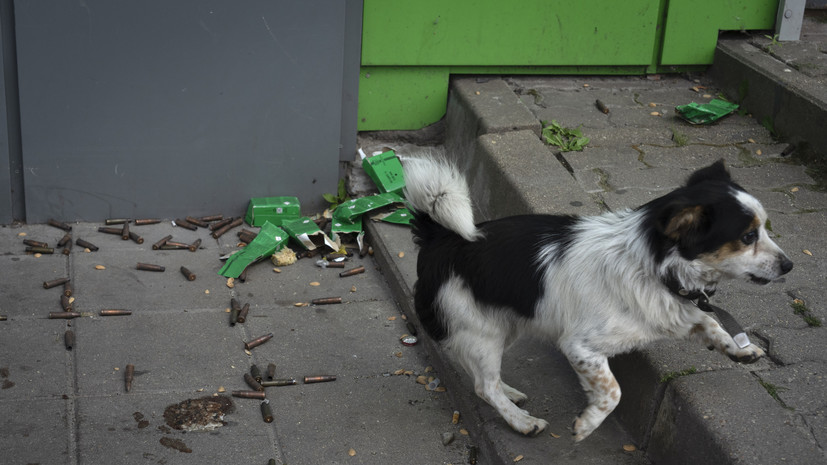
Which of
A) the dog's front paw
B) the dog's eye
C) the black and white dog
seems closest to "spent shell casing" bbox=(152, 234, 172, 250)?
the black and white dog

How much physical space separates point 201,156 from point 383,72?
1.42 meters

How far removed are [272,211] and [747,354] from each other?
3354mm

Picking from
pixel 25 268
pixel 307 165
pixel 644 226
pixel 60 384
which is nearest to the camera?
pixel 644 226

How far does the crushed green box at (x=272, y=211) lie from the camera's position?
5.69 metres

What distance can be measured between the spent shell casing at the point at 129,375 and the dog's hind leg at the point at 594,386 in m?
2.07

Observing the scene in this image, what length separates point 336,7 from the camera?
5332 millimetres

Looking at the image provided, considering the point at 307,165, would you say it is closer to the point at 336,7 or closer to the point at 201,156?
the point at 201,156

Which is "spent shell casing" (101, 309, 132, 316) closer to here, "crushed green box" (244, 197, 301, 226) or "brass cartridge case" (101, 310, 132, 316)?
"brass cartridge case" (101, 310, 132, 316)

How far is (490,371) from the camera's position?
3668mm

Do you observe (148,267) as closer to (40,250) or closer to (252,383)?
(40,250)

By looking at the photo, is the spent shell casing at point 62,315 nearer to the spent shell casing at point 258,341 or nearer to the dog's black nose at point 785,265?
the spent shell casing at point 258,341

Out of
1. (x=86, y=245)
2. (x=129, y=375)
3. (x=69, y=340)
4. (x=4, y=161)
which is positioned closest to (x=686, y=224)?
(x=129, y=375)

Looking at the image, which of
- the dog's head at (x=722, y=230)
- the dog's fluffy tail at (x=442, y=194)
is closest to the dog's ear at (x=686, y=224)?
the dog's head at (x=722, y=230)

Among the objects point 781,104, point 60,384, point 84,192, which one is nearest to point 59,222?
point 84,192
